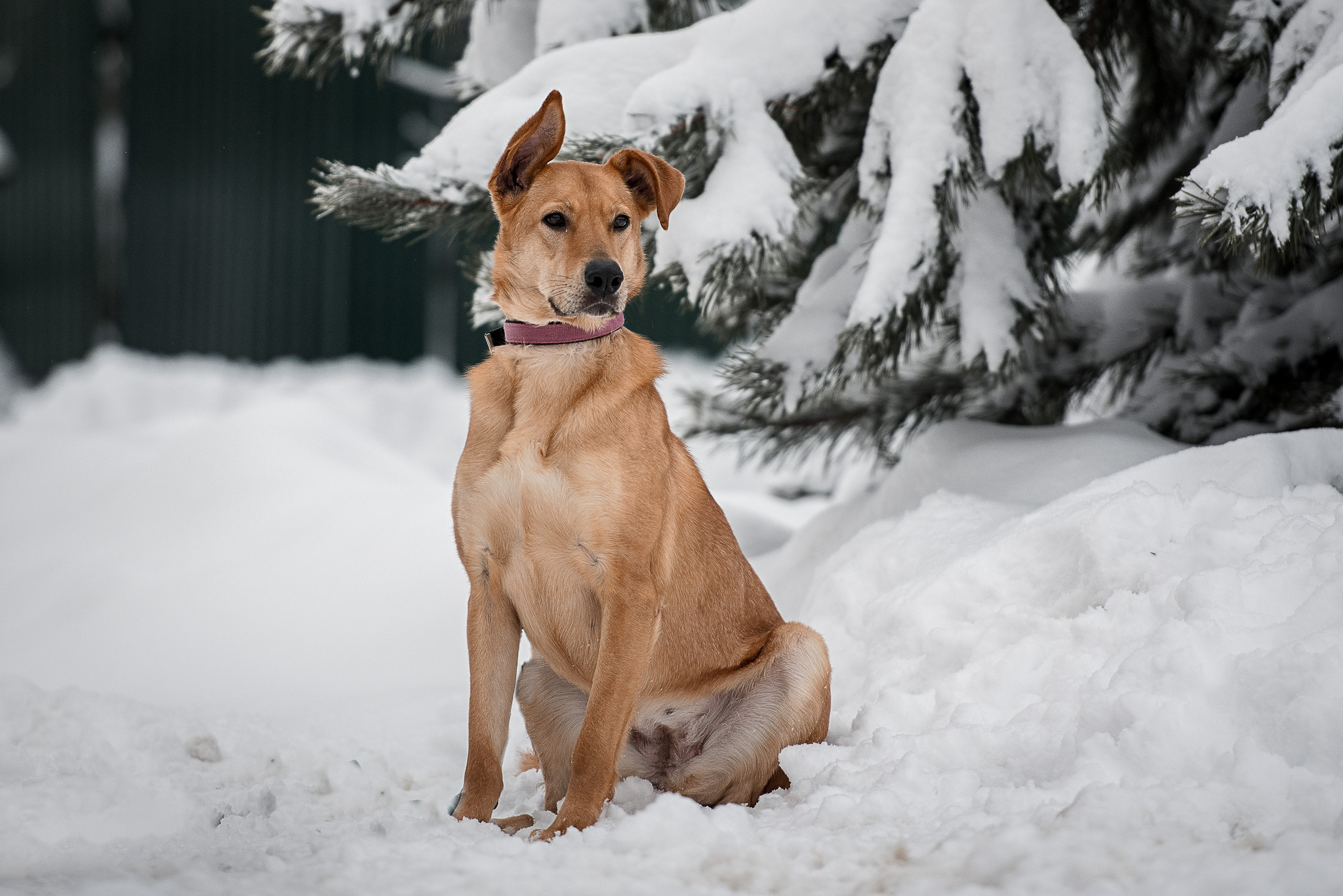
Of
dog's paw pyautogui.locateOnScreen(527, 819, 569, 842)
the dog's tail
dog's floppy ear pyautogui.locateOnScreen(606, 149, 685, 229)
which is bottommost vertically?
the dog's tail

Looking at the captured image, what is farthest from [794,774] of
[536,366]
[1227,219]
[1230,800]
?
[1227,219]

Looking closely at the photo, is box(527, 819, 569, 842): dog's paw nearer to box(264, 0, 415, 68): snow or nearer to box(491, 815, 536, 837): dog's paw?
box(491, 815, 536, 837): dog's paw

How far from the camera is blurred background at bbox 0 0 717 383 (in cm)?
809

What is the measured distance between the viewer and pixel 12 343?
8.95 metres

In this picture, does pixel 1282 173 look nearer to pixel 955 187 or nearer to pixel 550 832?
pixel 955 187

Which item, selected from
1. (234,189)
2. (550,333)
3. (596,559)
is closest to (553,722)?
(596,559)

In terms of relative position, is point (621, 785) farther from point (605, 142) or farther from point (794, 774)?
point (605, 142)

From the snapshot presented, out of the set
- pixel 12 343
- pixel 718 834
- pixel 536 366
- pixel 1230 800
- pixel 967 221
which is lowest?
pixel 12 343

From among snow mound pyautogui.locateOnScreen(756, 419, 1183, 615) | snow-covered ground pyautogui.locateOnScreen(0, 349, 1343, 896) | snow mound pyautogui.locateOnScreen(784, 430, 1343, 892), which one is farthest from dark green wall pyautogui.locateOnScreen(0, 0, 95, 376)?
snow mound pyautogui.locateOnScreen(784, 430, 1343, 892)

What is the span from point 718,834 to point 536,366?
1.00m

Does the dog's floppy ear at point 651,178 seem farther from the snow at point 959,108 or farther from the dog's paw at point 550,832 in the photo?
the dog's paw at point 550,832

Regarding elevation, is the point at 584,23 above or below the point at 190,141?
above

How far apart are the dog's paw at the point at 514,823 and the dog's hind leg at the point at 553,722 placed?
179 mm

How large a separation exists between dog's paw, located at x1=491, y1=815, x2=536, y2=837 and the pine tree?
128cm
